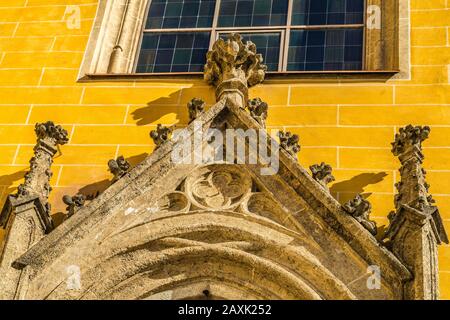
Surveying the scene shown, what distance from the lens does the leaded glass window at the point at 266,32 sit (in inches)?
627

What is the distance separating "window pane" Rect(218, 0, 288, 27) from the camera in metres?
16.6

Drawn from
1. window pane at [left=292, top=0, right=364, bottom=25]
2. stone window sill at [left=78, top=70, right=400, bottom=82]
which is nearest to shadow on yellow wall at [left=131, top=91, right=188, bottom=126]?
stone window sill at [left=78, top=70, right=400, bottom=82]

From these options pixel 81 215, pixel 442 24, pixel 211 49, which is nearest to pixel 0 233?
pixel 81 215

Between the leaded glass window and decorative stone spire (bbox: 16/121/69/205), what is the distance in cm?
223

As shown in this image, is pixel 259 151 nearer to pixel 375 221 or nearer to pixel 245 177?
pixel 245 177

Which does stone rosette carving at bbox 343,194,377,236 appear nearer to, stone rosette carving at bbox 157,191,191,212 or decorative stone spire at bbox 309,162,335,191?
decorative stone spire at bbox 309,162,335,191

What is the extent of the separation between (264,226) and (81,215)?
75.7 inches

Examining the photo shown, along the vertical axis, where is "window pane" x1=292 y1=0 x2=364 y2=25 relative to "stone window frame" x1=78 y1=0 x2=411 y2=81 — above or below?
above

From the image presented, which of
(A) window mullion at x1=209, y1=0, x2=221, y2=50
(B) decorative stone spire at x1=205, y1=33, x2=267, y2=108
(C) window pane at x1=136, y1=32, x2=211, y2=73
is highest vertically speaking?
(A) window mullion at x1=209, y1=0, x2=221, y2=50

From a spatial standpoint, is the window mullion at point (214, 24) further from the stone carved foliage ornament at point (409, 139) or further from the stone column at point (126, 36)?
the stone carved foliage ornament at point (409, 139)

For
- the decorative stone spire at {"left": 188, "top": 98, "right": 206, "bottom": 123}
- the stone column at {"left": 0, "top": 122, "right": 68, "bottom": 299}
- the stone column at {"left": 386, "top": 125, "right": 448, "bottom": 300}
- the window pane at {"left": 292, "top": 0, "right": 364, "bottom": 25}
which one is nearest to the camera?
the stone column at {"left": 386, "top": 125, "right": 448, "bottom": 300}

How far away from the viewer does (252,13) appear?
16734 mm

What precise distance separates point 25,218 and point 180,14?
492 centimetres

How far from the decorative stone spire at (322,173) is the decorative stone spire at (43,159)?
293cm
